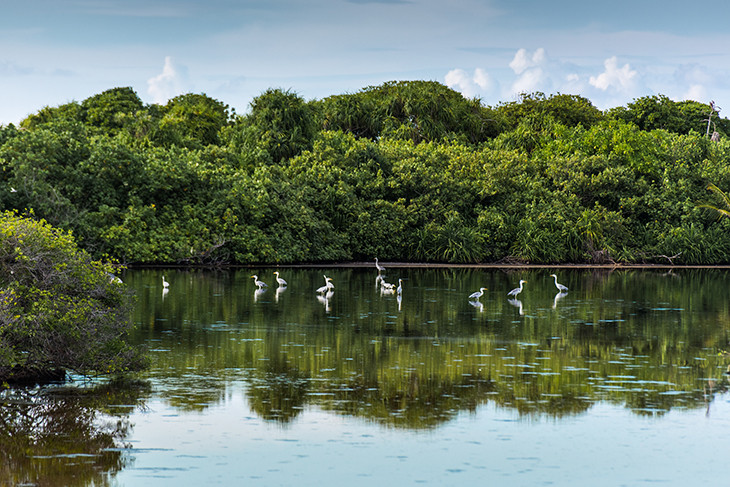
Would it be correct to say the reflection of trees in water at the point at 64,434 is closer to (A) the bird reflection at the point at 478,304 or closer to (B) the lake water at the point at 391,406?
(B) the lake water at the point at 391,406

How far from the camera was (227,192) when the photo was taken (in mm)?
42812

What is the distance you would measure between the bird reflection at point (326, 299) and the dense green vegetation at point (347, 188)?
12.9 m

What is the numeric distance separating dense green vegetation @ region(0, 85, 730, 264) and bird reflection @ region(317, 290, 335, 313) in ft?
42.2

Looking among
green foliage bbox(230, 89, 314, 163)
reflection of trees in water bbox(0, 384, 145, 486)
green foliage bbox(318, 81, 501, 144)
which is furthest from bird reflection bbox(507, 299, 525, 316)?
green foliage bbox(318, 81, 501, 144)

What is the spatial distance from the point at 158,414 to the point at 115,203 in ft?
98.0

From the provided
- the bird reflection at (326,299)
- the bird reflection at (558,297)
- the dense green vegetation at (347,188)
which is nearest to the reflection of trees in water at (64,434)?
the bird reflection at (326,299)

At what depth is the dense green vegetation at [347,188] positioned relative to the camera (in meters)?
39.8

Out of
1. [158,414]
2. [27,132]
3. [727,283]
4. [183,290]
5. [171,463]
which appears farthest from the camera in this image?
[27,132]

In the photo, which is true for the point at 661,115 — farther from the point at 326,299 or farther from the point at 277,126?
the point at 326,299

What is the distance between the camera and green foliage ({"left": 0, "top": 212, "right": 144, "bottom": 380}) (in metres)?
12.4

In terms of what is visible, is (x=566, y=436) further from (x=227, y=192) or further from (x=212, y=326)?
(x=227, y=192)

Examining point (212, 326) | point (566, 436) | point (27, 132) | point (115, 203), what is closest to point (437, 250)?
point (115, 203)

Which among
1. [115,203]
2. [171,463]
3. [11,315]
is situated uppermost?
[115,203]

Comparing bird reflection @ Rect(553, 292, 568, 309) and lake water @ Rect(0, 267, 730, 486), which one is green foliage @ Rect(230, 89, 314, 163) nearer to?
bird reflection @ Rect(553, 292, 568, 309)
